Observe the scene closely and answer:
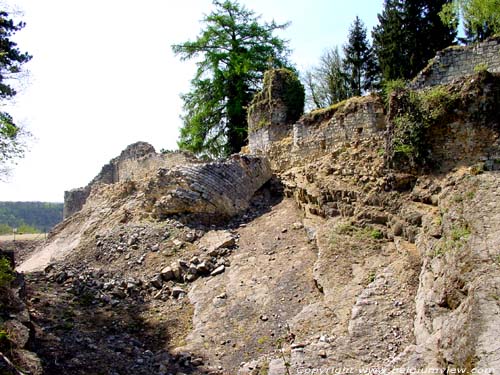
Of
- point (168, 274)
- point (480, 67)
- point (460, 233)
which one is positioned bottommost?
point (168, 274)

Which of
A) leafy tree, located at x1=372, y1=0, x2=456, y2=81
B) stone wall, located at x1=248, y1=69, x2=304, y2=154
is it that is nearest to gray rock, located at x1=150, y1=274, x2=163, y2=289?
stone wall, located at x1=248, y1=69, x2=304, y2=154

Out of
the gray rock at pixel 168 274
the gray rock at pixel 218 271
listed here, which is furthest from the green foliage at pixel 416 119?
the gray rock at pixel 168 274

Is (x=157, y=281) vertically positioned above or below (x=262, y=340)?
above

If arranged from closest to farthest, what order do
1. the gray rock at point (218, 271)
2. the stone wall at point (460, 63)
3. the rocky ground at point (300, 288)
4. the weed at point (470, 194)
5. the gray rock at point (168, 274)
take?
the rocky ground at point (300, 288)
the weed at point (470, 194)
the stone wall at point (460, 63)
the gray rock at point (218, 271)
the gray rock at point (168, 274)

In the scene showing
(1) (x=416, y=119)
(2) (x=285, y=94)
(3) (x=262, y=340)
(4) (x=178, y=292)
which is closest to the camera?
(3) (x=262, y=340)

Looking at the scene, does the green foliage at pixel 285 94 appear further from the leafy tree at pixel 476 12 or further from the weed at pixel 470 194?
the weed at pixel 470 194

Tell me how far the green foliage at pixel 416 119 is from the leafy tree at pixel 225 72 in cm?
1155

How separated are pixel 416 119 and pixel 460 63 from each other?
1.70 metres

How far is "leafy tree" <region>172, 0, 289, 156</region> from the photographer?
20625mm

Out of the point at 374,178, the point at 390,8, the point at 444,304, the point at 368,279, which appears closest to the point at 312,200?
the point at 374,178

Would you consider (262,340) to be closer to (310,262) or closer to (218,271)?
(310,262)

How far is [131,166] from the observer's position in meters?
19.7

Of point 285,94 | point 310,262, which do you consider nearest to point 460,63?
point 310,262

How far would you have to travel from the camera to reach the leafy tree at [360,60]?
22203mm
